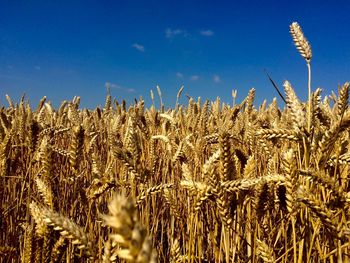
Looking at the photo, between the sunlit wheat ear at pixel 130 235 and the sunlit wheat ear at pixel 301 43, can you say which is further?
the sunlit wheat ear at pixel 301 43

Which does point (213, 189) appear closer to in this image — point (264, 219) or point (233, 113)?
point (264, 219)

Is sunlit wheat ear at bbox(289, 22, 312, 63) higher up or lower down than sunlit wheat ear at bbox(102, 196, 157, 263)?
higher up

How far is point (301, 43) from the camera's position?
1.02 m

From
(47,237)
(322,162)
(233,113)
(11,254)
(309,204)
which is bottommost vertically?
(11,254)

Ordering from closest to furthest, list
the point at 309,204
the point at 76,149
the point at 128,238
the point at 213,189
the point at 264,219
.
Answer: the point at 128,238, the point at 309,204, the point at 213,189, the point at 76,149, the point at 264,219

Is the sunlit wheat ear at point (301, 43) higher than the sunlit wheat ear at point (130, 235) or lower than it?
higher

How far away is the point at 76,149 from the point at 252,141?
101 centimetres

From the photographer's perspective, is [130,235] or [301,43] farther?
[301,43]

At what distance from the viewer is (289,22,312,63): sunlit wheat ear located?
101cm

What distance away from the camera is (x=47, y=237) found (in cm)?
95

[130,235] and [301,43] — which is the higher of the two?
[301,43]

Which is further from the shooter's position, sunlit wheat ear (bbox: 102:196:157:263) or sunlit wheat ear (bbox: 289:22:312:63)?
sunlit wheat ear (bbox: 289:22:312:63)

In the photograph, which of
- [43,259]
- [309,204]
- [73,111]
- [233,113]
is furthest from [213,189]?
[73,111]

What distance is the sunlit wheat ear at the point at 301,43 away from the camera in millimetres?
1006
